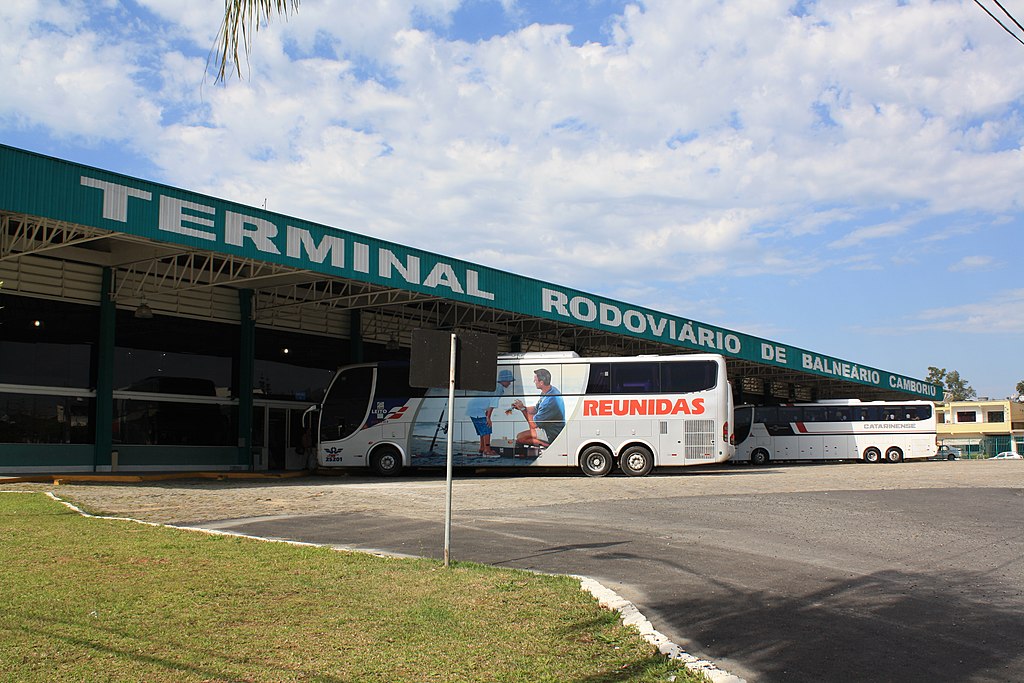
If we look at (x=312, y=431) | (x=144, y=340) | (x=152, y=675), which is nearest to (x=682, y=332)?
(x=312, y=431)

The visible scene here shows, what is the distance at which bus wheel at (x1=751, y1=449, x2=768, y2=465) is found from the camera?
124 feet

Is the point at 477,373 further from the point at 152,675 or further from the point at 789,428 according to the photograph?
the point at 789,428

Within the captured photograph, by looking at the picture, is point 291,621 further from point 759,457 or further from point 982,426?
point 982,426

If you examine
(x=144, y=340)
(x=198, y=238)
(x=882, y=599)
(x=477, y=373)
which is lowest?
(x=882, y=599)

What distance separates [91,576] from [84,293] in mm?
16571

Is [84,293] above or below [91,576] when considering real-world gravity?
above

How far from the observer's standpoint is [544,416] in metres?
22.9

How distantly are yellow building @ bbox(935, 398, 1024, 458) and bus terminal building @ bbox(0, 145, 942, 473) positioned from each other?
2350 inches

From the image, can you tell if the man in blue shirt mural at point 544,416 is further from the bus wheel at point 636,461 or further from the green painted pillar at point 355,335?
the green painted pillar at point 355,335

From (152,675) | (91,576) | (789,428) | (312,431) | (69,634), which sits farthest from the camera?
(789,428)

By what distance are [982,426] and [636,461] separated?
6898cm

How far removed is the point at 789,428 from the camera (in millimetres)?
37500

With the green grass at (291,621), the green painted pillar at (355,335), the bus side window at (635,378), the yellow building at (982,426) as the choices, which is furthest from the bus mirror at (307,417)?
the yellow building at (982,426)

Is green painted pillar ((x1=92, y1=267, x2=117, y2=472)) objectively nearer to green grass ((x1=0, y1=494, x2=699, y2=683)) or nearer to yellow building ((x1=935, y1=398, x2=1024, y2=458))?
green grass ((x1=0, y1=494, x2=699, y2=683))
